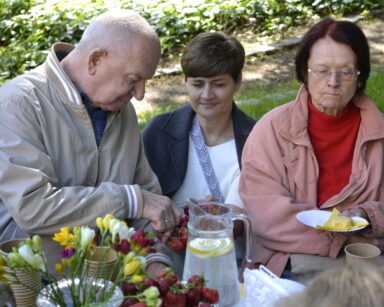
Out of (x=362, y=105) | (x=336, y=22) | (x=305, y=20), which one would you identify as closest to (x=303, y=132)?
(x=362, y=105)

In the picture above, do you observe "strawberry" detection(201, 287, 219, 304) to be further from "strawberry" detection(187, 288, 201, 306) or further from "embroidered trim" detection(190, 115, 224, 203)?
"embroidered trim" detection(190, 115, 224, 203)

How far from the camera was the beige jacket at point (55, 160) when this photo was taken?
6.97 feet

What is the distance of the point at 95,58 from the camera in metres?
2.42

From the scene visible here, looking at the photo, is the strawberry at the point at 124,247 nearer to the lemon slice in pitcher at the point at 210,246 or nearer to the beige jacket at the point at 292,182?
the lemon slice in pitcher at the point at 210,246

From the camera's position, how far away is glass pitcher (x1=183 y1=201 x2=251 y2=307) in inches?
71.6

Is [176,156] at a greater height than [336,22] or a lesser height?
lesser

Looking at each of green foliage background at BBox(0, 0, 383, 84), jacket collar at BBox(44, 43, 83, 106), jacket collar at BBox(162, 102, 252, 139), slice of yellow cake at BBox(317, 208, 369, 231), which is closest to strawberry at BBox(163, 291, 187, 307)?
slice of yellow cake at BBox(317, 208, 369, 231)

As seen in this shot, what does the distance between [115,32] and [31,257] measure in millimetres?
1191

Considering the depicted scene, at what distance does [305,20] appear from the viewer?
8.02 metres

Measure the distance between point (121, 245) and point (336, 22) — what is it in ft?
6.06

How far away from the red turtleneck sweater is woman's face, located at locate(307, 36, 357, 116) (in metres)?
0.07

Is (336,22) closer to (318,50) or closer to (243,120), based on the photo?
(318,50)

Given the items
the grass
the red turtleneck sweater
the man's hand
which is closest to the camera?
the man's hand

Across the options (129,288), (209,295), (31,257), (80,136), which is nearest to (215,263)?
(209,295)
